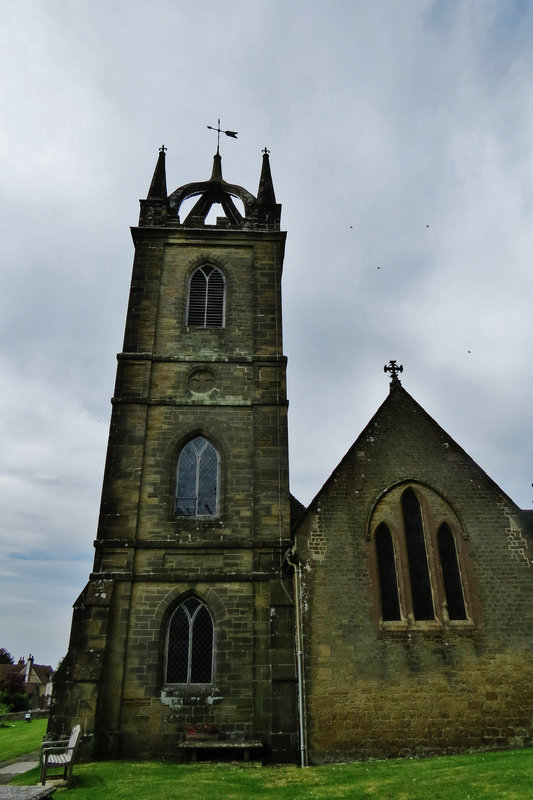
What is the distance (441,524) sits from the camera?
15375 mm

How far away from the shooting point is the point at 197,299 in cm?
1969

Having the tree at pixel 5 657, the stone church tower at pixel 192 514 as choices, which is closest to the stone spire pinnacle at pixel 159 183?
the stone church tower at pixel 192 514

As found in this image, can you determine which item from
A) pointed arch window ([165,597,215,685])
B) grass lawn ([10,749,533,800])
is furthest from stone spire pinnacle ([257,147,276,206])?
grass lawn ([10,749,533,800])

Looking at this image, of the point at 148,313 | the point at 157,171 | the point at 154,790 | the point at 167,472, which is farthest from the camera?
the point at 157,171

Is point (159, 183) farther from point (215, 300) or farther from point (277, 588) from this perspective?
point (277, 588)

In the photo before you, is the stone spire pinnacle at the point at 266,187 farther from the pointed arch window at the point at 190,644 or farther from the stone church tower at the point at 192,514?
the pointed arch window at the point at 190,644

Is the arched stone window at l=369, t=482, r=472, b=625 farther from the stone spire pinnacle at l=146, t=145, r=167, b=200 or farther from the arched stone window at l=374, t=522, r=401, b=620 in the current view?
the stone spire pinnacle at l=146, t=145, r=167, b=200

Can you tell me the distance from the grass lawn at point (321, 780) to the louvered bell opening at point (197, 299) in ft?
41.5

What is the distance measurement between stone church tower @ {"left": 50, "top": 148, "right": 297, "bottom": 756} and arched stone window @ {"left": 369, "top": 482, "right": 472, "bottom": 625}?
8.59 feet

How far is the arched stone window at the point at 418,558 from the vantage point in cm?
1445

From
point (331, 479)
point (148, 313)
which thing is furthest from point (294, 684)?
point (148, 313)

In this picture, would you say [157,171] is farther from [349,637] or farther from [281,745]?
[281,745]

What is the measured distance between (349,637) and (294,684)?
1.72 m

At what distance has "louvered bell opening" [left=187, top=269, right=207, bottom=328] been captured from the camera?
19266 mm
